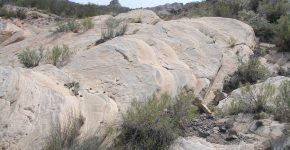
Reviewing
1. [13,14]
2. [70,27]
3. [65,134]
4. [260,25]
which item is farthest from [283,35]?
[13,14]

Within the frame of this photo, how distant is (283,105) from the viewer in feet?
22.2

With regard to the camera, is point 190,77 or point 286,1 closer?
point 190,77

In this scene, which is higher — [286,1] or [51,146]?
[286,1]

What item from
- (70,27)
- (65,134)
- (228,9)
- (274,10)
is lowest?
(65,134)

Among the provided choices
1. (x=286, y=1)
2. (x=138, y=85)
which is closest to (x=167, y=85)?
(x=138, y=85)

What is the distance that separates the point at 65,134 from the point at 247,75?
181 inches

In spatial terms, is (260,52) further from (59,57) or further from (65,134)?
(65,134)

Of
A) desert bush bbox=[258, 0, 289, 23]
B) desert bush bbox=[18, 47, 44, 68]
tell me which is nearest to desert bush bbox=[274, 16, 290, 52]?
desert bush bbox=[258, 0, 289, 23]

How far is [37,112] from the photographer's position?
6004mm

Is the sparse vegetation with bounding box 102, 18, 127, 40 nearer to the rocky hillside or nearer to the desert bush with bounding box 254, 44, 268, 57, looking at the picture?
the rocky hillside

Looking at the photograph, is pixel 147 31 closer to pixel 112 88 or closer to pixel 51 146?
pixel 112 88

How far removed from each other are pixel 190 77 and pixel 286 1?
687 centimetres

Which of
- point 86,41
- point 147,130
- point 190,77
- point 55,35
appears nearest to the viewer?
point 147,130

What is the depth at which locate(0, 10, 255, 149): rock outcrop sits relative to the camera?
5.98 m
